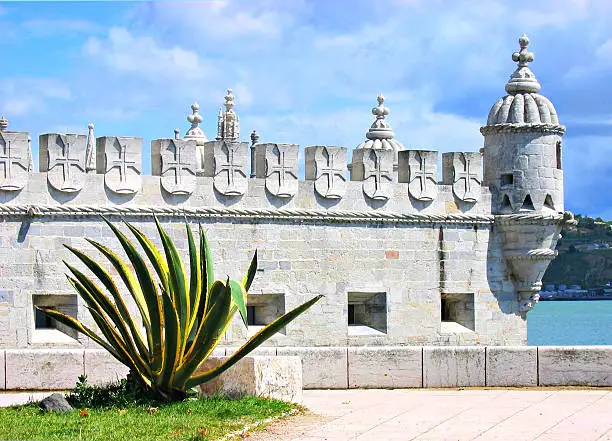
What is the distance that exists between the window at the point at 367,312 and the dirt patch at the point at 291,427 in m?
5.74

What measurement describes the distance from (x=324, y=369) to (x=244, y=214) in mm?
3436

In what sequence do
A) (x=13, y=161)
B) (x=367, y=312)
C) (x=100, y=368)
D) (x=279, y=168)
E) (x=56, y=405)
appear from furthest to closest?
1. (x=367, y=312)
2. (x=279, y=168)
3. (x=13, y=161)
4. (x=100, y=368)
5. (x=56, y=405)

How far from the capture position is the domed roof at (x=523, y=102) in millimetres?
17953

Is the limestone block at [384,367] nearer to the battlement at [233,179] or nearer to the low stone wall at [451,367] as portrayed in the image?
the low stone wall at [451,367]

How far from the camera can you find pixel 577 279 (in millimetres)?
114188

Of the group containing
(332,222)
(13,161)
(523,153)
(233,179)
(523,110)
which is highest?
(523,110)

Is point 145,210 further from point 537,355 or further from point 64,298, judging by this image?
point 537,355

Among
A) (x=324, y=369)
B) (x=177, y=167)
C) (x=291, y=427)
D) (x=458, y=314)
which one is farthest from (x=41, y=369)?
(x=458, y=314)

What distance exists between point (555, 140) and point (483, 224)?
1575 mm

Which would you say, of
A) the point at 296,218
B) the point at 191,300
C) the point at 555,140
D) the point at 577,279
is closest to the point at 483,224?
the point at 555,140

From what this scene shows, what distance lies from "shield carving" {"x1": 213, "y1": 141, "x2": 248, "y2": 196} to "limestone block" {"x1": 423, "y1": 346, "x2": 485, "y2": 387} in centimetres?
383

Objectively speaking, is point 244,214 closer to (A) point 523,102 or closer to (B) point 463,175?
(B) point 463,175

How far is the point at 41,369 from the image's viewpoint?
42.7 ft

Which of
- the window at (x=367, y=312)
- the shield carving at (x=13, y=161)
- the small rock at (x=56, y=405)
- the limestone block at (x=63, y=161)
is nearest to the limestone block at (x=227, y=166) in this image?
the limestone block at (x=63, y=161)
